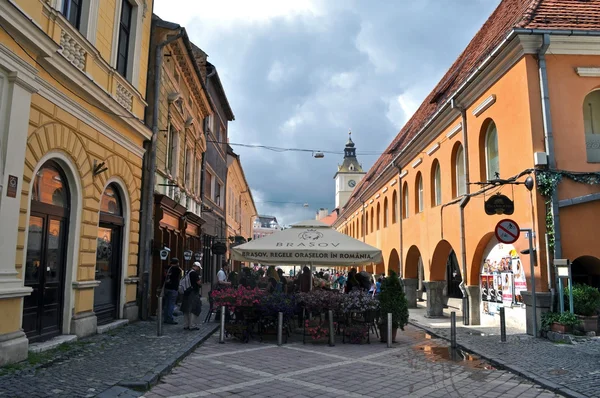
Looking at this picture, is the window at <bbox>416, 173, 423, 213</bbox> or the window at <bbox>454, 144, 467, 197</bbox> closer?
the window at <bbox>454, 144, 467, 197</bbox>

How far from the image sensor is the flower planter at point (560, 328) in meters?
10.1

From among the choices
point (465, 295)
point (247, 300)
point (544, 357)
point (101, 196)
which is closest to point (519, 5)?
point (465, 295)

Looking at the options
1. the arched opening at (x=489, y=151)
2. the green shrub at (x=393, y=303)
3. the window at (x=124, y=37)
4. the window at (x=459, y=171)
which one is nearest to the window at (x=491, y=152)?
the arched opening at (x=489, y=151)

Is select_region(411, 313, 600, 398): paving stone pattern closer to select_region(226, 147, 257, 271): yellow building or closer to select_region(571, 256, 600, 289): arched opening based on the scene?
select_region(571, 256, 600, 289): arched opening

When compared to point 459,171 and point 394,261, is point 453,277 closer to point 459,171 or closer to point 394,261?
point 394,261

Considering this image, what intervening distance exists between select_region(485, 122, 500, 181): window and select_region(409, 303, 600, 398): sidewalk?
4.34 meters

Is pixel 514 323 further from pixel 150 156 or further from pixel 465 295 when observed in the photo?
pixel 150 156

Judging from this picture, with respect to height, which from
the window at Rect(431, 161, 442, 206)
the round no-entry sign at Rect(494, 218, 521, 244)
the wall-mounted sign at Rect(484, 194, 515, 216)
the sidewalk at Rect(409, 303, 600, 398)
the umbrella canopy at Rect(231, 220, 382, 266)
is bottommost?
the sidewalk at Rect(409, 303, 600, 398)

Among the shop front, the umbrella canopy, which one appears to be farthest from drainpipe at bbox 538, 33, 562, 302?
the umbrella canopy

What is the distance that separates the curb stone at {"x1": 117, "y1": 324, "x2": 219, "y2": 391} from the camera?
634 cm

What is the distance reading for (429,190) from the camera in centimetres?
1836

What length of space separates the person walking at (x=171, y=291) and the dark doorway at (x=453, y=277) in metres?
13.1

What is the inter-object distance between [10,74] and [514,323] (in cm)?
1220

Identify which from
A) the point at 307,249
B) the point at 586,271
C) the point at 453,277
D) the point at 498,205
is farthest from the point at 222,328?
the point at 453,277
